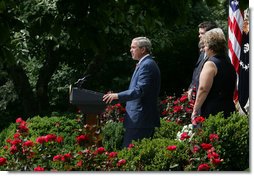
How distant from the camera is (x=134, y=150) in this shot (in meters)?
5.98

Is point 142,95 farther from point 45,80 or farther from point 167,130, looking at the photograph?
point 45,80

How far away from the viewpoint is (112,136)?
26.1 ft

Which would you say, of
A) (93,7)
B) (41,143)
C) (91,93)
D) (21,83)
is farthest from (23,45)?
(93,7)

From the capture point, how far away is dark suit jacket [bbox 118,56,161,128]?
638cm

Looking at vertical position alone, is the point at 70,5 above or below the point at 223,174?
above

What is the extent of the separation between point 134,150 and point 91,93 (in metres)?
0.94

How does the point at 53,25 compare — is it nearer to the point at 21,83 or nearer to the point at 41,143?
the point at 41,143

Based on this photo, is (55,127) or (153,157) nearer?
(153,157)

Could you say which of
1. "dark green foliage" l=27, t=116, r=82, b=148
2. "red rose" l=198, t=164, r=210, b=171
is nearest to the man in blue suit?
"red rose" l=198, t=164, r=210, b=171

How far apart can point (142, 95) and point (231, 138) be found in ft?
2.61

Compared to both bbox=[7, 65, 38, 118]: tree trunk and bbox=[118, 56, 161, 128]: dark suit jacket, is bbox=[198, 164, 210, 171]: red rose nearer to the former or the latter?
bbox=[118, 56, 161, 128]: dark suit jacket

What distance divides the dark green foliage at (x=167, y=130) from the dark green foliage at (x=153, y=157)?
1.24m

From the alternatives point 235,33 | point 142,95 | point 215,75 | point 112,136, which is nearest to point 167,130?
point 112,136

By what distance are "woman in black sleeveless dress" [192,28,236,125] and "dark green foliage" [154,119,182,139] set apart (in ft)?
3.83
